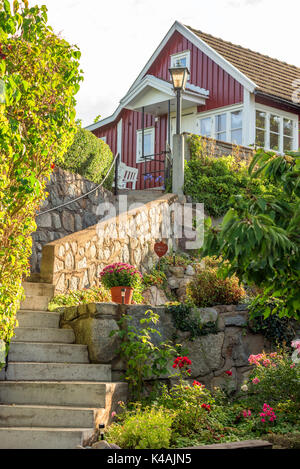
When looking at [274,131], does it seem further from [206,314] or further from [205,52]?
[206,314]

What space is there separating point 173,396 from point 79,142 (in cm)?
678

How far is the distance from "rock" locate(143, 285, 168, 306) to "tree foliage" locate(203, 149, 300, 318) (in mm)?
5361

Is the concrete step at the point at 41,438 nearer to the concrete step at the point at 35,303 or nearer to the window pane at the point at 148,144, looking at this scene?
the concrete step at the point at 35,303

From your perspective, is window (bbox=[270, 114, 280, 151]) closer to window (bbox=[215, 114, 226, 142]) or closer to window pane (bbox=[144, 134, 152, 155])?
window (bbox=[215, 114, 226, 142])

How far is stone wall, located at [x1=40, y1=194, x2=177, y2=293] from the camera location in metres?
8.51

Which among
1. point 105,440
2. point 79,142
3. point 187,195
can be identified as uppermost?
point 79,142

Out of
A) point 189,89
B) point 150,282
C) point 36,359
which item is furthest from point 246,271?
point 189,89

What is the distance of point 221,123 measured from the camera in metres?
17.7

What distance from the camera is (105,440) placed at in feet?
18.7

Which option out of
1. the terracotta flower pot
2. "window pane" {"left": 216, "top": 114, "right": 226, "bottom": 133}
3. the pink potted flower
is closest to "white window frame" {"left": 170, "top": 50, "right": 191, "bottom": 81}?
"window pane" {"left": 216, "top": 114, "right": 226, "bottom": 133}

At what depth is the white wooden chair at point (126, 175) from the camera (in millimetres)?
15709

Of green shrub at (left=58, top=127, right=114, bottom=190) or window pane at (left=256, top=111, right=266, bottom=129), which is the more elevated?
window pane at (left=256, top=111, right=266, bottom=129)

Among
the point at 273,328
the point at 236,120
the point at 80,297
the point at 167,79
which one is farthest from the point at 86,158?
the point at 167,79
